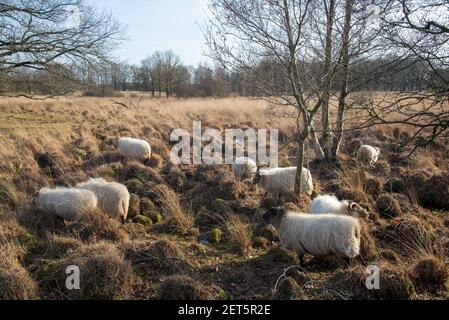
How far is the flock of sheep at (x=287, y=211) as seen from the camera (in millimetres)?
5012

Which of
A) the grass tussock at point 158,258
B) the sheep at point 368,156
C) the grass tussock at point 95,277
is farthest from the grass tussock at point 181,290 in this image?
the sheep at point 368,156

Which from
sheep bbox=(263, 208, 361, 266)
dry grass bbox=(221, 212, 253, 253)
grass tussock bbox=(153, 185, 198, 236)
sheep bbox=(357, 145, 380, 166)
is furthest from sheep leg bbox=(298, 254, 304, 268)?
Answer: sheep bbox=(357, 145, 380, 166)

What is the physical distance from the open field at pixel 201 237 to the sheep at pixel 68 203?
163 millimetres

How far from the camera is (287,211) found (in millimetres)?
5691

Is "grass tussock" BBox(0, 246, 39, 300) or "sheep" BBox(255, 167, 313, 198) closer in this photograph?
"grass tussock" BBox(0, 246, 39, 300)

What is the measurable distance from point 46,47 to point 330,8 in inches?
330

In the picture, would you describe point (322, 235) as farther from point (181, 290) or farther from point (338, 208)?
point (181, 290)

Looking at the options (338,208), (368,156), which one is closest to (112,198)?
(338,208)

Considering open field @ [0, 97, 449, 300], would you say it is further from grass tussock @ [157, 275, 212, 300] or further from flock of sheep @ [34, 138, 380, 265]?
flock of sheep @ [34, 138, 380, 265]

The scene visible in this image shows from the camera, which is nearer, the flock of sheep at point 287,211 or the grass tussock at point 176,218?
the flock of sheep at point 287,211

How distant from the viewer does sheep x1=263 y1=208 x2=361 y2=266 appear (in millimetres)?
4965

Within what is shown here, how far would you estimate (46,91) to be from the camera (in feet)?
40.0

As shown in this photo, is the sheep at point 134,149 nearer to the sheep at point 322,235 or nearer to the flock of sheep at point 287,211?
the flock of sheep at point 287,211

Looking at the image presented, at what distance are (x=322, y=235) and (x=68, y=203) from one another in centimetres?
401
